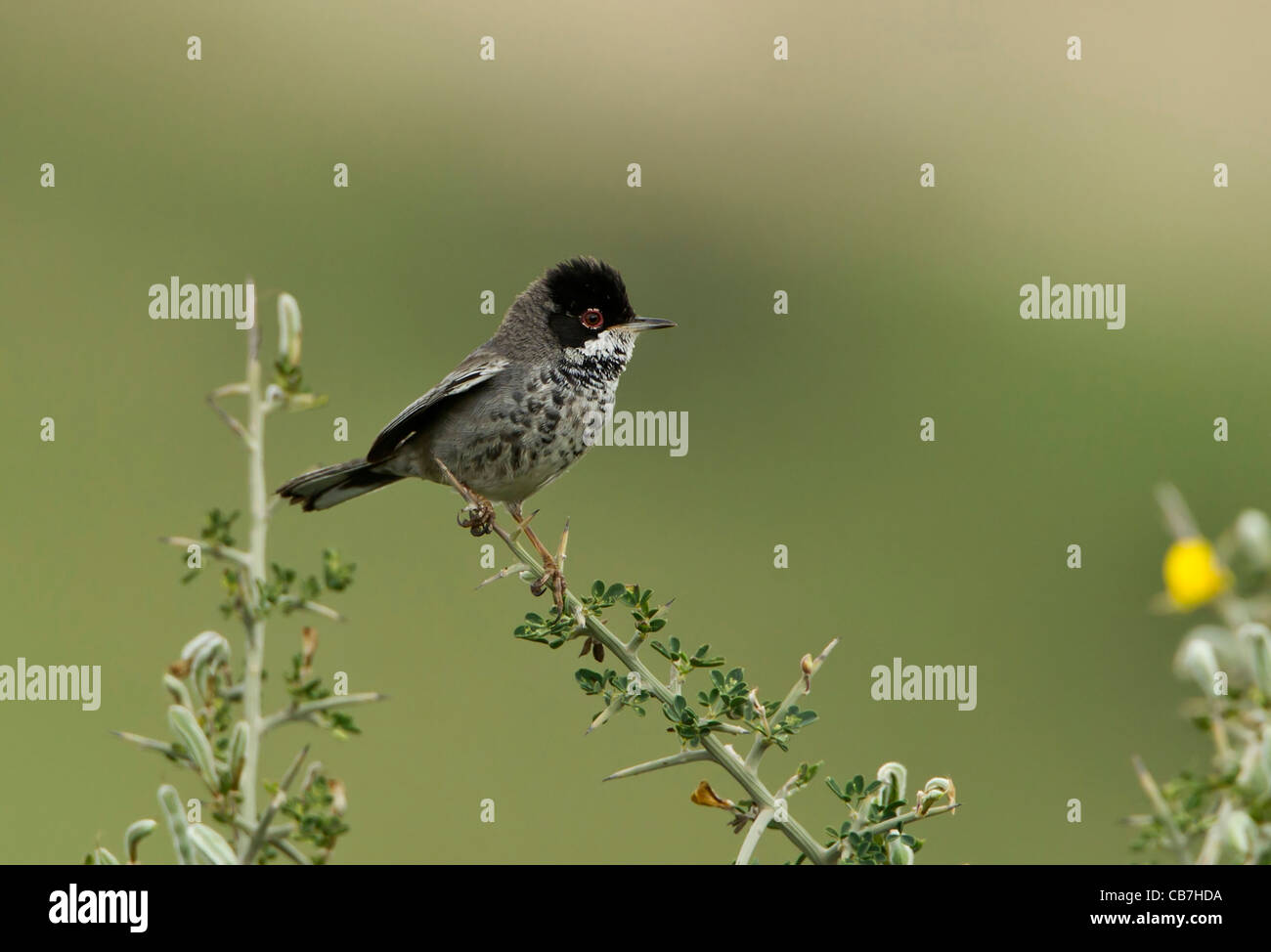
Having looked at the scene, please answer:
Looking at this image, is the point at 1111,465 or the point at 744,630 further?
the point at 1111,465

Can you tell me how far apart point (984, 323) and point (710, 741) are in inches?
507

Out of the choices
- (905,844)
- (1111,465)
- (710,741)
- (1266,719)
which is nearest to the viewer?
(1266,719)

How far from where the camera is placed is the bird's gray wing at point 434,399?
395 cm

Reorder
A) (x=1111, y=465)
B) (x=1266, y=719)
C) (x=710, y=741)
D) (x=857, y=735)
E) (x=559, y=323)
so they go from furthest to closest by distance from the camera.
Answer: (x=1111, y=465), (x=857, y=735), (x=559, y=323), (x=710, y=741), (x=1266, y=719)

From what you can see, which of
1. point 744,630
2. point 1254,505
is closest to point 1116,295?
point 1254,505

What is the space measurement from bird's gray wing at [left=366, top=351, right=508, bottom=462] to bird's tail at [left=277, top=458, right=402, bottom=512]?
0.09 meters

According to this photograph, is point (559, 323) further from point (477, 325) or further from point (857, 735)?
point (477, 325)

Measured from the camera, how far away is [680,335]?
1202 cm
